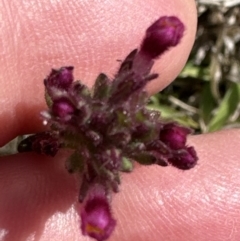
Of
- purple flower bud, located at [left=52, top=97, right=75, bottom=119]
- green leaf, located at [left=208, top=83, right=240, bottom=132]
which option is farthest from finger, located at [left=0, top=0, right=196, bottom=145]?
green leaf, located at [left=208, top=83, right=240, bottom=132]

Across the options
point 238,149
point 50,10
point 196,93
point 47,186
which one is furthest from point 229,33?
point 47,186

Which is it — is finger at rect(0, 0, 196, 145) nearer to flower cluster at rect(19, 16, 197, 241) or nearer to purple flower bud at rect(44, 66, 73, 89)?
flower cluster at rect(19, 16, 197, 241)

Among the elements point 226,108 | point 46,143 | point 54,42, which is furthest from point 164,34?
point 226,108

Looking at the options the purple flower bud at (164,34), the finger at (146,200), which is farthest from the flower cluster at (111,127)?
the finger at (146,200)

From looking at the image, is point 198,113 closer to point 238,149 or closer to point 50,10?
point 238,149

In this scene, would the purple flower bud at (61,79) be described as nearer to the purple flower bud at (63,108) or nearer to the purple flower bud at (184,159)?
the purple flower bud at (63,108)

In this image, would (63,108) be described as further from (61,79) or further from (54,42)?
(54,42)

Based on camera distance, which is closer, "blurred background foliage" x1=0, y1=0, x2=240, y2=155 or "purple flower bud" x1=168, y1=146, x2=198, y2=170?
"purple flower bud" x1=168, y1=146, x2=198, y2=170

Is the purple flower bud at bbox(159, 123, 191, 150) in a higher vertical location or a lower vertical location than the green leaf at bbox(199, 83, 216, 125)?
higher
